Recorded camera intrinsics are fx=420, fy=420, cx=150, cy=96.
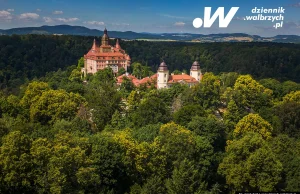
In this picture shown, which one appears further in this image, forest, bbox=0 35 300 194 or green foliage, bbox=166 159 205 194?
green foliage, bbox=166 159 205 194

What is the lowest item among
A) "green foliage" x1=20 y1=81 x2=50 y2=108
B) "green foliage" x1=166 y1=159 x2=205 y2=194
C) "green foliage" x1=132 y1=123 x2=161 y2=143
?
"green foliage" x1=166 y1=159 x2=205 y2=194

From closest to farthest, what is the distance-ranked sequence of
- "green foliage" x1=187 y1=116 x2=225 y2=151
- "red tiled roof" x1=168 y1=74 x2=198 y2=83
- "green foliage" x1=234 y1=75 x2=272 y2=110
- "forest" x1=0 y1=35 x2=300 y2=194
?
"forest" x1=0 y1=35 x2=300 y2=194 < "green foliage" x1=187 y1=116 x2=225 y2=151 < "green foliage" x1=234 y1=75 x2=272 y2=110 < "red tiled roof" x1=168 y1=74 x2=198 y2=83

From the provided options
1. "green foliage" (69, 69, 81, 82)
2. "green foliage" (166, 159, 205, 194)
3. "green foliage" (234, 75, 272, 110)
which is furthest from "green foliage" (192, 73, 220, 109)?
"green foliage" (69, 69, 81, 82)

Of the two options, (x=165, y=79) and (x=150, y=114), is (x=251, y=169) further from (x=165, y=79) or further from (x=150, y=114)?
(x=165, y=79)

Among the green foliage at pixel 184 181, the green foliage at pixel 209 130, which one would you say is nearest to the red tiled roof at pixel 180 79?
the green foliage at pixel 209 130

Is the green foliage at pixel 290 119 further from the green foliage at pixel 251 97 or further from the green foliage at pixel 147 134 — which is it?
the green foliage at pixel 147 134

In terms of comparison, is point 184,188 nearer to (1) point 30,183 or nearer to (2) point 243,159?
(2) point 243,159

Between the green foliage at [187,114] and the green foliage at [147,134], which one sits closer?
the green foliage at [147,134]

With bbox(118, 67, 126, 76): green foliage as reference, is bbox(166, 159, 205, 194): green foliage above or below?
below

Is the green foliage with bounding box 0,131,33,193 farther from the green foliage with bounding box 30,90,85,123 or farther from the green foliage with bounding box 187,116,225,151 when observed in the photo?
the green foliage with bounding box 187,116,225,151

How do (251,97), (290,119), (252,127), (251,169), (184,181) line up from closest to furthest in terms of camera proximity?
(184,181) → (251,169) → (252,127) → (290,119) → (251,97)

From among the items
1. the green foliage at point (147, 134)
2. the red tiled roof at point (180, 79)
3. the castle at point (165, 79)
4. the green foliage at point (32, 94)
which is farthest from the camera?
the red tiled roof at point (180, 79)

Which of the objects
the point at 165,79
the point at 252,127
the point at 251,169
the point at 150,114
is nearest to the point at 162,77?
the point at 165,79
